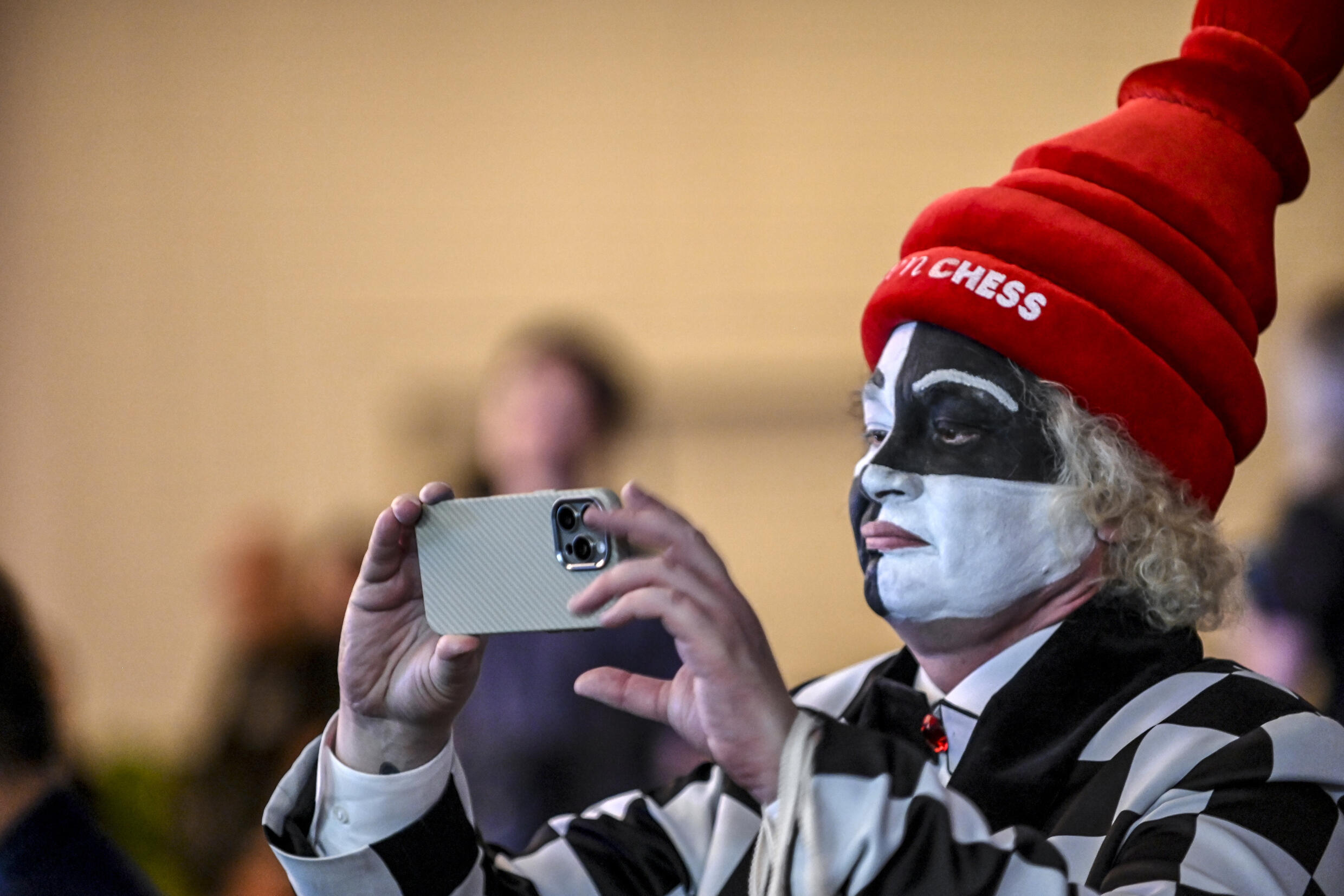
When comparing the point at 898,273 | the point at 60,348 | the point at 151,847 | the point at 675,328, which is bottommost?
the point at 151,847

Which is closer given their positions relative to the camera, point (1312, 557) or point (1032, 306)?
point (1032, 306)

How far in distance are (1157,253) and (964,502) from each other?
13.7 inches

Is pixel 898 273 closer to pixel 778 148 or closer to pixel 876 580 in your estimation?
pixel 876 580

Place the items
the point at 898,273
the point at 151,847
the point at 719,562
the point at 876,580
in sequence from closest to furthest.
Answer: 1. the point at 719,562
2. the point at 876,580
3. the point at 898,273
4. the point at 151,847

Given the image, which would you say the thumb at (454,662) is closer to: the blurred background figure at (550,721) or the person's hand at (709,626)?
the person's hand at (709,626)

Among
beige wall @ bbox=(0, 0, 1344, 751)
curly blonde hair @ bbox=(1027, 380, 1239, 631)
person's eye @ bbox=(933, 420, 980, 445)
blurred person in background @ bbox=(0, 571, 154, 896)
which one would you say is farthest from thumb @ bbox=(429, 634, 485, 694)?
beige wall @ bbox=(0, 0, 1344, 751)

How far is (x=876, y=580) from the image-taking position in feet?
4.67

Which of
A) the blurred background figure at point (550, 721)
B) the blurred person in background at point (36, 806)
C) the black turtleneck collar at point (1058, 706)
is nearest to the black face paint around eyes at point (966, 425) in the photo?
the black turtleneck collar at point (1058, 706)

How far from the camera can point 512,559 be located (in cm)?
121

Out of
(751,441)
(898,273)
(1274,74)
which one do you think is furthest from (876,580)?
(751,441)

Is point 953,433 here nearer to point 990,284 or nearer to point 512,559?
point 990,284

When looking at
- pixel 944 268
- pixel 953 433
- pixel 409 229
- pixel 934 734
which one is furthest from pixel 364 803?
pixel 409 229

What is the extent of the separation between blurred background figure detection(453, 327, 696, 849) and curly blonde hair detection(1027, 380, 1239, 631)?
112 cm

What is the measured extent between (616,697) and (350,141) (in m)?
4.65
